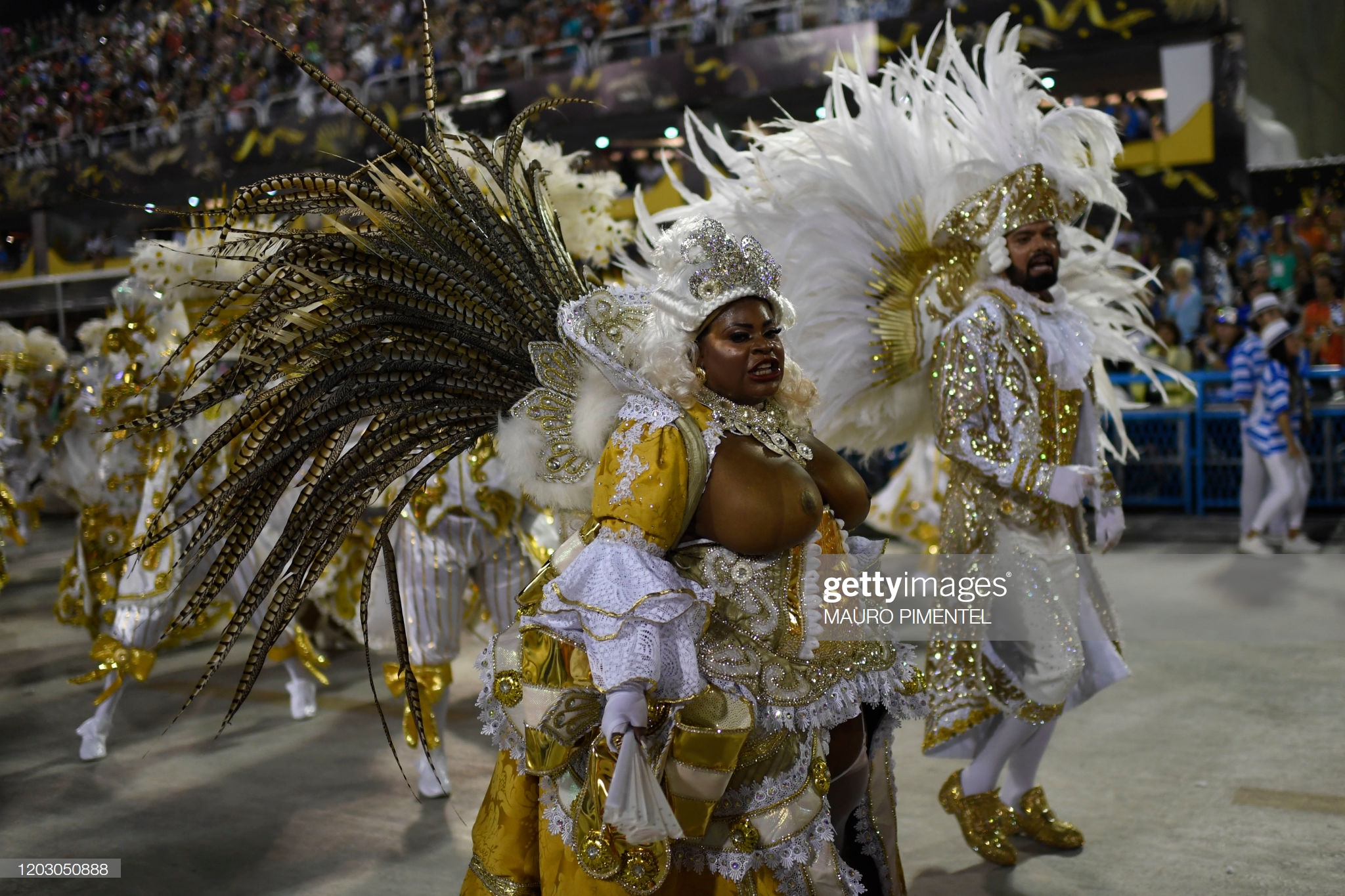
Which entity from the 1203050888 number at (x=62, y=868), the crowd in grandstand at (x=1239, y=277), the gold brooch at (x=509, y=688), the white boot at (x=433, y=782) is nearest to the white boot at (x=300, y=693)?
the white boot at (x=433, y=782)

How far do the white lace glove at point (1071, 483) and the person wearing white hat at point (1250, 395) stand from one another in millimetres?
5531

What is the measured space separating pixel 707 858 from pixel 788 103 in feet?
36.4

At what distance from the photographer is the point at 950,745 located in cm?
363

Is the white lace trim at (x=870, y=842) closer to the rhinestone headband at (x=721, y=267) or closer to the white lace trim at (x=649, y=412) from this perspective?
the white lace trim at (x=649, y=412)

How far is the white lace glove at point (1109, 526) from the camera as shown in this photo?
3.42m

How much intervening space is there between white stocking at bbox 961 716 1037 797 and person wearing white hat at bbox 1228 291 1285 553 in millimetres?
5393

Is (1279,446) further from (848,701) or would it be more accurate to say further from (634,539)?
(634,539)

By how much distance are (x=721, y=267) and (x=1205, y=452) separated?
28.1ft

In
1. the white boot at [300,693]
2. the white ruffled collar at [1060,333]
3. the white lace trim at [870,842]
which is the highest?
the white ruffled collar at [1060,333]

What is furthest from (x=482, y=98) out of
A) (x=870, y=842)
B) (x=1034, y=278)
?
(x=870, y=842)

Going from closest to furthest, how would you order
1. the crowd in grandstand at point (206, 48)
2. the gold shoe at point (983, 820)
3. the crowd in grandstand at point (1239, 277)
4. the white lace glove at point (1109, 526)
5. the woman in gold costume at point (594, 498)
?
the woman in gold costume at point (594, 498) → the white lace glove at point (1109, 526) → the gold shoe at point (983, 820) → the crowd in grandstand at point (1239, 277) → the crowd in grandstand at point (206, 48)

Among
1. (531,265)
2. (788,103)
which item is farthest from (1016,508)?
(788,103)

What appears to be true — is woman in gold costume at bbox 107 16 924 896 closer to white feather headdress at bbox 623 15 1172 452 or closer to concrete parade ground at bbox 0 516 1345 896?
white feather headdress at bbox 623 15 1172 452

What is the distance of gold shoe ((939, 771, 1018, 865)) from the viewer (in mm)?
3523
